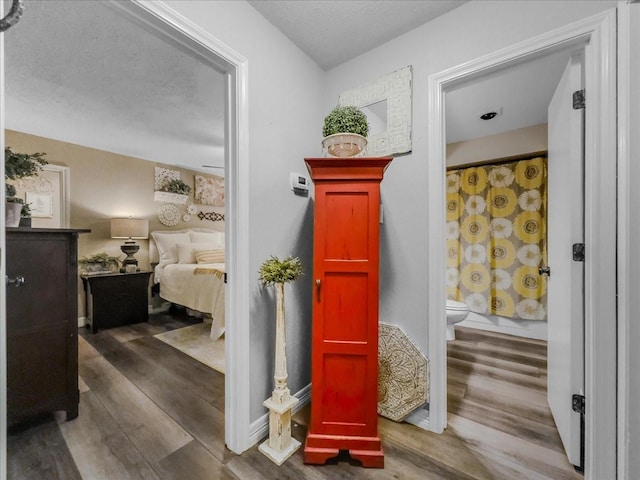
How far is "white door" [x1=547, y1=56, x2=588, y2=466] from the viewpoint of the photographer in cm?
126

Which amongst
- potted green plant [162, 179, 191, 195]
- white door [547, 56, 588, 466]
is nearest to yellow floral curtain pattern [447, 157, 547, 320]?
white door [547, 56, 588, 466]

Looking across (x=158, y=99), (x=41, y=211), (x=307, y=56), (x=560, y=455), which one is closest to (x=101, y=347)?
(x=41, y=211)

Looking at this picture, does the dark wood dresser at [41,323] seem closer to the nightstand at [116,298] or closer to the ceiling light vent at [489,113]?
the nightstand at [116,298]

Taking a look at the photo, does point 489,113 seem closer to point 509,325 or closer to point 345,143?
point 345,143

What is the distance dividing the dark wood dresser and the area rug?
931mm

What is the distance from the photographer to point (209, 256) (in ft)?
12.8

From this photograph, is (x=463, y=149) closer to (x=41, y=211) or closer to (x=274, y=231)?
(x=274, y=231)

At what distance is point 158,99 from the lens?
7.98 ft

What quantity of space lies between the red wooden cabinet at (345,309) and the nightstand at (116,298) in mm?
3155

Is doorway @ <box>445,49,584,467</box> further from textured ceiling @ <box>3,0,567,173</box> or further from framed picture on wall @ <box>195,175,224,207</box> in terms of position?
framed picture on wall @ <box>195,175,224,207</box>

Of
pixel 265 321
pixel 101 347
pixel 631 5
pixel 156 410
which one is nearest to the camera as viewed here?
pixel 631 5

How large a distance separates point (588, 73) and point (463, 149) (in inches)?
88.8

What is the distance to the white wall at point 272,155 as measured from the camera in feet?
4.66

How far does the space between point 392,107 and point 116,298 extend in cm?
376
